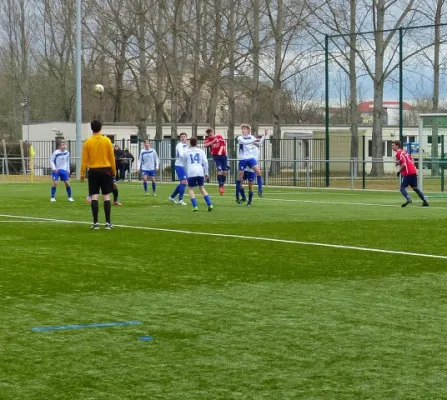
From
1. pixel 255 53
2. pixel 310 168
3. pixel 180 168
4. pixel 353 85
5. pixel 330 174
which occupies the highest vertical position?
pixel 255 53

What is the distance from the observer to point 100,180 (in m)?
17.8

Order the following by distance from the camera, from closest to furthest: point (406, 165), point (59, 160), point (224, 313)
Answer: point (224, 313)
point (406, 165)
point (59, 160)

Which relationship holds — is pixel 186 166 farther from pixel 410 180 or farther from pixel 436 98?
pixel 436 98

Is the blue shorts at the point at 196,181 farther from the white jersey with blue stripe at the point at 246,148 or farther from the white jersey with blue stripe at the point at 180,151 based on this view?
the white jersey with blue stripe at the point at 246,148

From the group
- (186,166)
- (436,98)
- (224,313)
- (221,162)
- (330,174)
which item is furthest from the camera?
(436,98)

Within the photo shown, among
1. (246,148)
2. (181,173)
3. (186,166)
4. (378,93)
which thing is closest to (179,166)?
(181,173)

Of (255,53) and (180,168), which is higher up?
(255,53)

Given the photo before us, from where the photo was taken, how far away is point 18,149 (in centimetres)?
6962

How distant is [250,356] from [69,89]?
79.0m

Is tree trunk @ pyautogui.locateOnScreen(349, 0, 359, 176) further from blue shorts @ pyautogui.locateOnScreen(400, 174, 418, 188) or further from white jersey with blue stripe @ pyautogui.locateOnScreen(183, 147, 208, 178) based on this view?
white jersey with blue stripe @ pyautogui.locateOnScreen(183, 147, 208, 178)

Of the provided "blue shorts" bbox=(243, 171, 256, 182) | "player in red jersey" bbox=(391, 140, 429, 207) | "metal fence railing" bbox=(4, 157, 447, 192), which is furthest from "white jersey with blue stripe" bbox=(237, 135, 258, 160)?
"metal fence railing" bbox=(4, 157, 447, 192)

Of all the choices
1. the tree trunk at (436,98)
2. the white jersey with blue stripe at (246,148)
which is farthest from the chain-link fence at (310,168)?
the white jersey with blue stripe at (246,148)

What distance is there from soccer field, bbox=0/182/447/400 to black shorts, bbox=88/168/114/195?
2.78 ft

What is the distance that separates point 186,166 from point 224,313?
14.7 m
